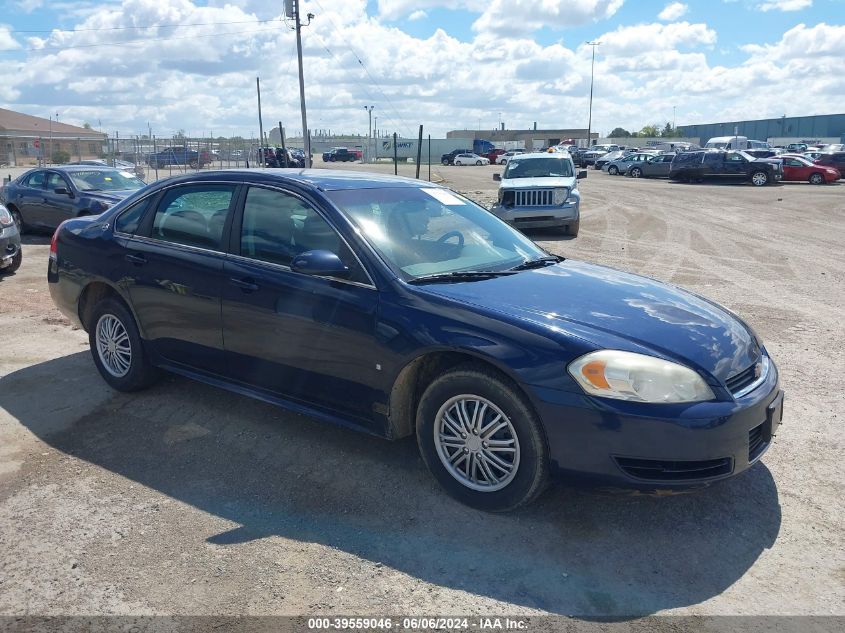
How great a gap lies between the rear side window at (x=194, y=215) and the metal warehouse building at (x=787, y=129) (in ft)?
265

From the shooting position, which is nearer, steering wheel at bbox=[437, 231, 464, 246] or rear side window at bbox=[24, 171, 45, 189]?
steering wheel at bbox=[437, 231, 464, 246]

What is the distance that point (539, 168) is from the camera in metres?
15.9

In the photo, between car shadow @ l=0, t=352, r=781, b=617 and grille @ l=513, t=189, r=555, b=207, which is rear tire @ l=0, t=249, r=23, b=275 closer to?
car shadow @ l=0, t=352, r=781, b=617

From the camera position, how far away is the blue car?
3.30 meters

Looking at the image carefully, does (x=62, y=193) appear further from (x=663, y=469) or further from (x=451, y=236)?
(x=663, y=469)

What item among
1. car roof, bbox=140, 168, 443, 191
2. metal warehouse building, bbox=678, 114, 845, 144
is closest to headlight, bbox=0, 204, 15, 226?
car roof, bbox=140, 168, 443, 191

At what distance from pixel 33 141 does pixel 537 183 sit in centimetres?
5700

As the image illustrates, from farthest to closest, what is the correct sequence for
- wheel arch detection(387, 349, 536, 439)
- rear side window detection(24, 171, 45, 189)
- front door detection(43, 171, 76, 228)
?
rear side window detection(24, 171, 45, 189) → front door detection(43, 171, 76, 228) → wheel arch detection(387, 349, 536, 439)

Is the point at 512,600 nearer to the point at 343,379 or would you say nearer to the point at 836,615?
the point at 836,615

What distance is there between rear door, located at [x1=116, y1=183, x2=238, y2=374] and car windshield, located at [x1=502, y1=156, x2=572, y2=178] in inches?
460

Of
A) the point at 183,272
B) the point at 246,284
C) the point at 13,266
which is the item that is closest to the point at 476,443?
the point at 246,284

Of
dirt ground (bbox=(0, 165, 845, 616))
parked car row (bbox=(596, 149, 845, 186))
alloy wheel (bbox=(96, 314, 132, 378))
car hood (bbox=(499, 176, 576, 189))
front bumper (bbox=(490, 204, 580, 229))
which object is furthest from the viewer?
parked car row (bbox=(596, 149, 845, 186))

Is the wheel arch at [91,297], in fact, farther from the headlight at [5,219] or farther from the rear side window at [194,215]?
the headlight at [5,219]

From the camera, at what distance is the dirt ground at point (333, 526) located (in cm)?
303
